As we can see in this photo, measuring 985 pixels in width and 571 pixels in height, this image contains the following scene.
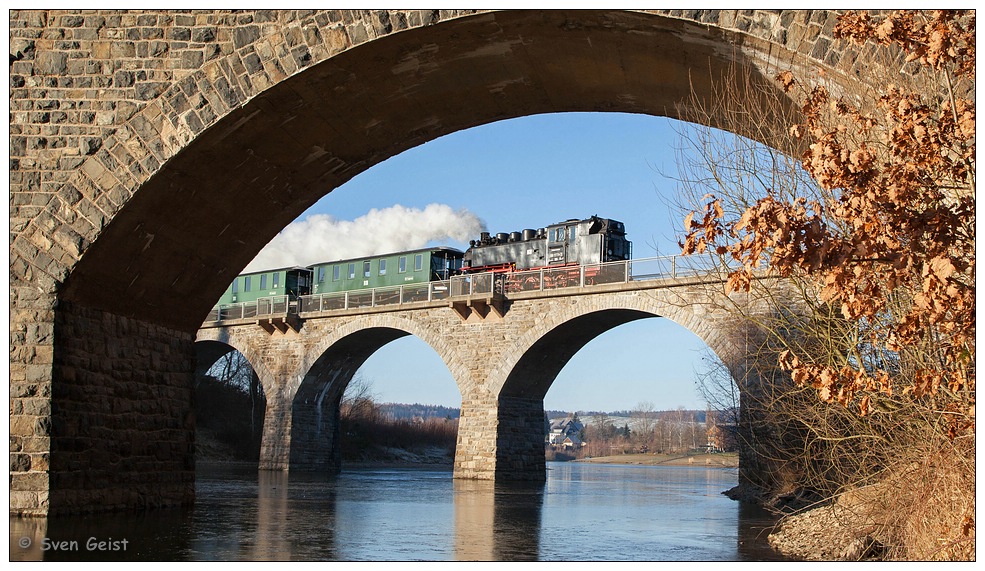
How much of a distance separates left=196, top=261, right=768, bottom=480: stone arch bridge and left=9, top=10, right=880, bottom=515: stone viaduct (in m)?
13.1

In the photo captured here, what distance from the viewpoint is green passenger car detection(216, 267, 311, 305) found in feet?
124

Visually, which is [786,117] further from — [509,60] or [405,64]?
[405,64]

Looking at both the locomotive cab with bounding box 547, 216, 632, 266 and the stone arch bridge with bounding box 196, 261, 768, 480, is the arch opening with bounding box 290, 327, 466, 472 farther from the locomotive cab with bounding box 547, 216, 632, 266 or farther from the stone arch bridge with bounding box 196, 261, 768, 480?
the locomotive cab with bounding box 547, 216, 632, 266

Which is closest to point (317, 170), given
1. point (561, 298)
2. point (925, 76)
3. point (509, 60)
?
point (509, 60)

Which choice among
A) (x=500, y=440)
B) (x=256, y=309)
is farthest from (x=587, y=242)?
(x=256, y=309)

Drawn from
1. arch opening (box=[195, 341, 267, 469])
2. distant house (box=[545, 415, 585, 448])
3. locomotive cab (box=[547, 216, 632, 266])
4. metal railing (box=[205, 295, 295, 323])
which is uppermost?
locomotive cab (box=[547, 216, 632, 266])

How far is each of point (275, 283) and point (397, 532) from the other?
96.6ft

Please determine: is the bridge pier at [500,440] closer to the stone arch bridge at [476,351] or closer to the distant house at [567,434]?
the stone arch bridge at [476,351]

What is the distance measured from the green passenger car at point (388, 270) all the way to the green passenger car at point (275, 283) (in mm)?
715

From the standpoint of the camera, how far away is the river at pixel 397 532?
7531 mm

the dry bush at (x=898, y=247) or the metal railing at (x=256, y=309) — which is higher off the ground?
the metal railing at (x=256, y=309)

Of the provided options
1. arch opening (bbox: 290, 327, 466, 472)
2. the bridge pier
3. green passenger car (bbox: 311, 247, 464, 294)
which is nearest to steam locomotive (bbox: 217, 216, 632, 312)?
green passenger car (bbox: 311, 247, 464, 294)

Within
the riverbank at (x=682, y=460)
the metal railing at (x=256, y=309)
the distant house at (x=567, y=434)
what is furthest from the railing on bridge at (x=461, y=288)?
the distant house at (x=567, y=434)

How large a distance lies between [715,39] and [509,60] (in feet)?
6.47
